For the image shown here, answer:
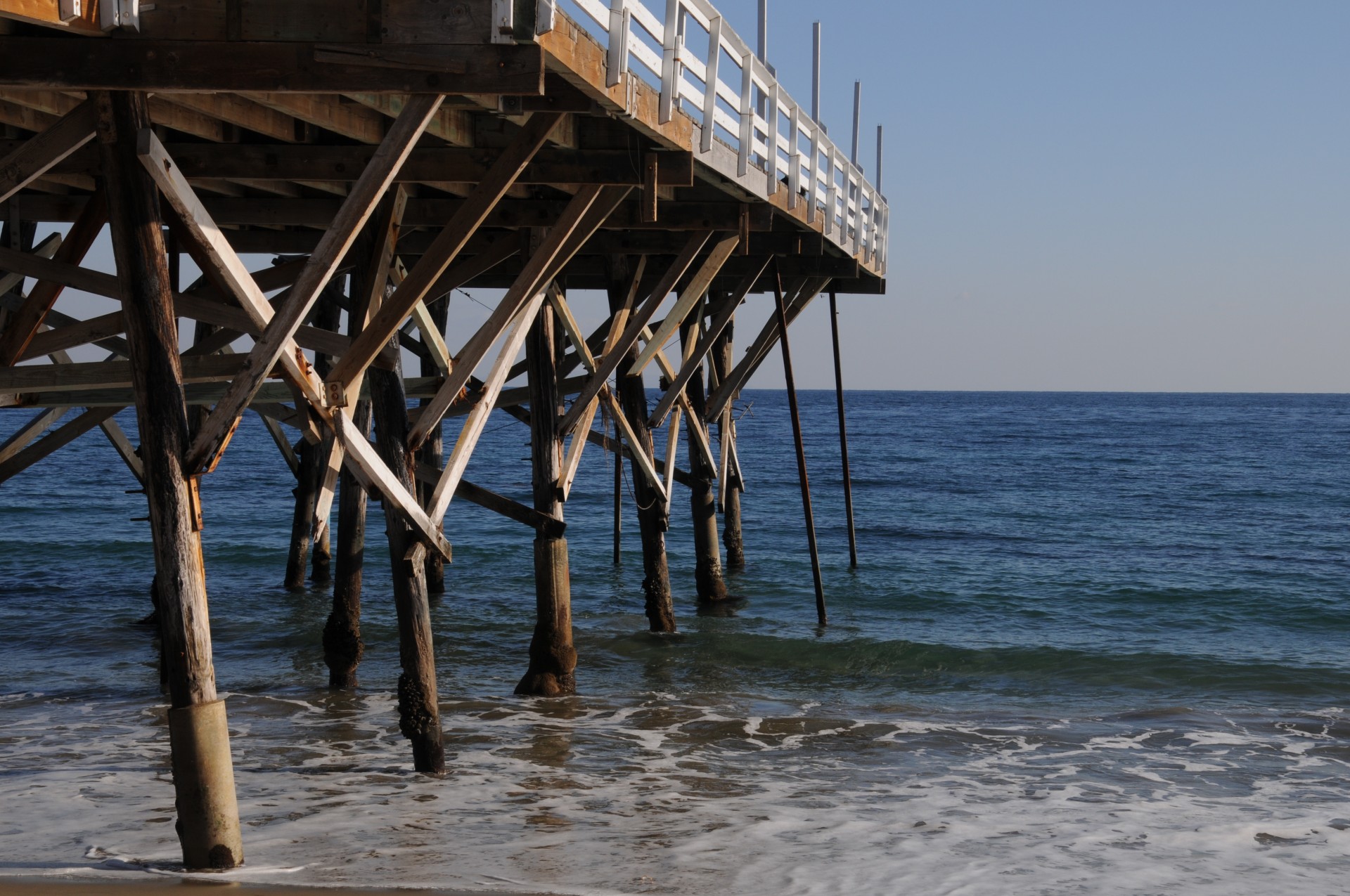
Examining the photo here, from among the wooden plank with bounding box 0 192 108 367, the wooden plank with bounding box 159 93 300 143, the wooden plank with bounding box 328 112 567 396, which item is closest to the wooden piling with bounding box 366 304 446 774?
the wooden plank with bounding box 328 112 567 396

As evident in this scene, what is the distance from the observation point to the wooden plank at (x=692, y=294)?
9.70 metres

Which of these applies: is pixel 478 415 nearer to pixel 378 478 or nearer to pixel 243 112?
pixel 378 478

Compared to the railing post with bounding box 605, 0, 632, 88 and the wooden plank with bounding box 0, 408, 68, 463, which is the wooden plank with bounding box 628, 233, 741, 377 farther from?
the wooden plank with bounding box 0, 408, 68, 463

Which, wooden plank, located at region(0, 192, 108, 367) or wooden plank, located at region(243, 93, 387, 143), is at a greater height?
wooden plank, located at region(243, 93, 387, 143)

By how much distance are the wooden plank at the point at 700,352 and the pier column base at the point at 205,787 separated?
572cm

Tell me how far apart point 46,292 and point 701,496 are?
311 inches

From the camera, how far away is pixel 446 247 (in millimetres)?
5531

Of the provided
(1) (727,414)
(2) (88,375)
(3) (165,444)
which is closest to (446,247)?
(3) (165,444)

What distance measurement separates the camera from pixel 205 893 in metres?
4.91

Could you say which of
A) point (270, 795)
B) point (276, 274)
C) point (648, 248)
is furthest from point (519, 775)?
point (648, 248)

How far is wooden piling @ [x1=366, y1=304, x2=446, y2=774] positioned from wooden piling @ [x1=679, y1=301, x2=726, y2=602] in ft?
18.5

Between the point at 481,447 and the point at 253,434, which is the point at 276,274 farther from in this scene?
the point at 253,434

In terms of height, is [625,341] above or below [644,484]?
above

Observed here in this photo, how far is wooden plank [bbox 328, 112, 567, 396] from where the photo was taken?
5395mm
